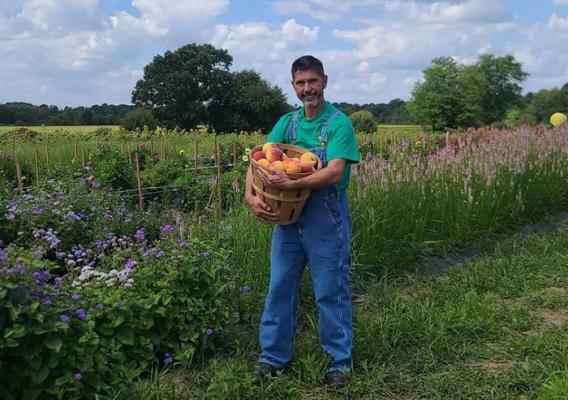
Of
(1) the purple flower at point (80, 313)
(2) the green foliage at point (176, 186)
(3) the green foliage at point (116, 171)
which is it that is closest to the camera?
(1) the purple flower at point (80, 313)

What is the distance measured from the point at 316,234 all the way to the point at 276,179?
0.44 metres

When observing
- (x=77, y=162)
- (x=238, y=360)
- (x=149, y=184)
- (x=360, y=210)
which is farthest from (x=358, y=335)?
(x=77, y=162)

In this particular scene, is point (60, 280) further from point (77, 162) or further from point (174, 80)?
point (174, 80)

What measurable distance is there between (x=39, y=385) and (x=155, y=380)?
628 mm

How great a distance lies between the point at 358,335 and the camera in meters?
4.33

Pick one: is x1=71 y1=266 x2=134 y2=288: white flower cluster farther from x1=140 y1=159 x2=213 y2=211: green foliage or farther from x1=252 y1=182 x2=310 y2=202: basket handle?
x1=140 y1=159 x2=213 y2=211: green foliage

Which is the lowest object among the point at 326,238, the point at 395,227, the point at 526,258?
the point at 526,258

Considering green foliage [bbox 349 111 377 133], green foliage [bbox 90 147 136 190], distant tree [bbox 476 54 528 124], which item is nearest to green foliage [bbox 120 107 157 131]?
green foliage [bbox 349 111 377 133]

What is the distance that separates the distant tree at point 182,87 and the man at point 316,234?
41.9 metres

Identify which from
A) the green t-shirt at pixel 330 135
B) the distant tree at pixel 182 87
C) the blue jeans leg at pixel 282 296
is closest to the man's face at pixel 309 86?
the green t-shirt at pixel 330 135

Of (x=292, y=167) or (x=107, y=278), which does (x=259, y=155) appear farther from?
(x=107, y=278)

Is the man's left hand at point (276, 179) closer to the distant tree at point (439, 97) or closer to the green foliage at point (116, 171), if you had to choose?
the green foliage at point (116, 171)

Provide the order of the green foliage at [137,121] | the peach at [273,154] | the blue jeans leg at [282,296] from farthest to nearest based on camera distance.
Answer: the green foliage at [137,121] → the blue jeans leg at [282,296] → the peach at [273,154]

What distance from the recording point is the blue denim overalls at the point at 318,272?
3.55 meters
